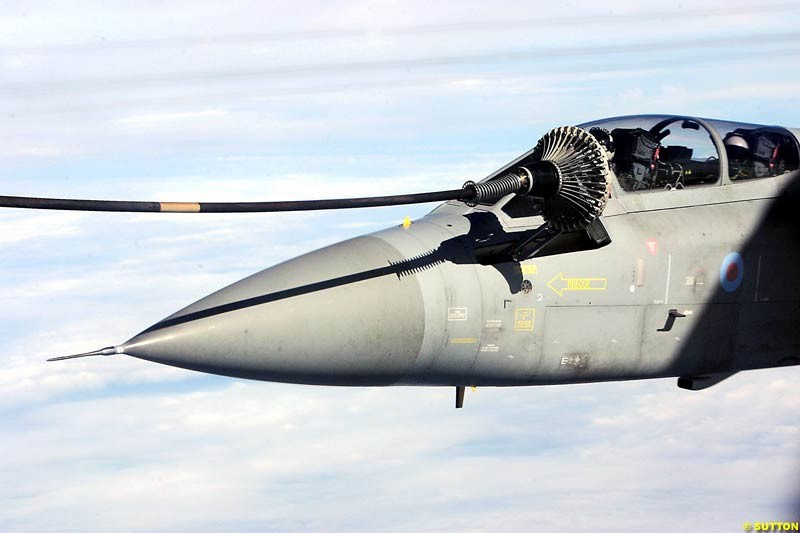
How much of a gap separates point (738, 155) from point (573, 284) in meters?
2.92

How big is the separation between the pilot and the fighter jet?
23 millimetres

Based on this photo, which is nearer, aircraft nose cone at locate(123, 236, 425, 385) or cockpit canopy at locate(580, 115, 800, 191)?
aircraft nose cone at locate(123, 236, 425, 385)

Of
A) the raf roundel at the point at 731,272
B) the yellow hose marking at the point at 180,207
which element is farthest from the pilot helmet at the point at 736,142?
the yellow hose marking at the point at 180,207

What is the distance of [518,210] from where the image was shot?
1209 centimetres

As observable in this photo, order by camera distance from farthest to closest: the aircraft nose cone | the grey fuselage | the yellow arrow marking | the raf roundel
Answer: the raf roundel
the yellow arrow marking
the grey fuselage
the aircraft nose cone

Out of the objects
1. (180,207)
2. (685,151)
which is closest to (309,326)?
(180,207)

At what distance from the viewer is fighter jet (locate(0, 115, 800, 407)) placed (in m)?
10.8

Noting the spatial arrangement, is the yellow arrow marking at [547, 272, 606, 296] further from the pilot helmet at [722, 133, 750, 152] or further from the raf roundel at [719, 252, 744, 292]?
the pilot helmet at [722, 133, 750, 152]

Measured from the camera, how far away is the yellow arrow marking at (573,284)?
11953mm

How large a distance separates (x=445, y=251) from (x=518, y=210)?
3.32ft

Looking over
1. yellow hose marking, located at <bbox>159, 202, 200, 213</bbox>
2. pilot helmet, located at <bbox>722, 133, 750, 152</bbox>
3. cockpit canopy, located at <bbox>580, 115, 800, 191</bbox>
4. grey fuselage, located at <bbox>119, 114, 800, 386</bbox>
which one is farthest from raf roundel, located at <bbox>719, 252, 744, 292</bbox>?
yellow hose marking, located at <bbox>159, 202, 200, 213</bbox>

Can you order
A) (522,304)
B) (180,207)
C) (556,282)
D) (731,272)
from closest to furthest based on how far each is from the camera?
1. (180,207)
2. (522,304)
3. (556,282)
4. (731,272)

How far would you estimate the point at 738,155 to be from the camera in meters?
13.4

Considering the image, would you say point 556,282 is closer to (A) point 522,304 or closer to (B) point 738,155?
(A) point 522,304
